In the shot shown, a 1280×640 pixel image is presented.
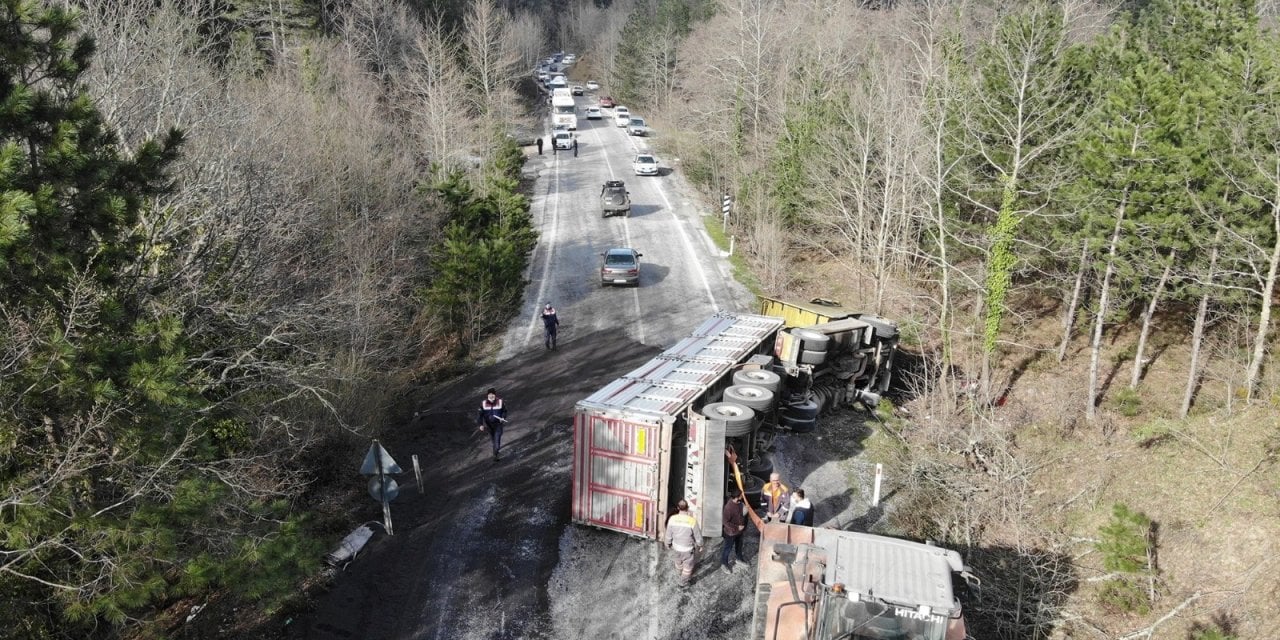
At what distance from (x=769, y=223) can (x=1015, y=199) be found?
1147 centimetres

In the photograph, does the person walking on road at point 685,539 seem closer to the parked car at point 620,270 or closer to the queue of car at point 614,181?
the parked car at point 620,270

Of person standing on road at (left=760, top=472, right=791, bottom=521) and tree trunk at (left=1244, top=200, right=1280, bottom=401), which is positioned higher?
tree trunk at (left=1244, top=200, right=1280, bottom=401)

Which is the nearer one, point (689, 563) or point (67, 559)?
point (67, 559)

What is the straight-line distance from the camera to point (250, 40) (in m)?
35.2

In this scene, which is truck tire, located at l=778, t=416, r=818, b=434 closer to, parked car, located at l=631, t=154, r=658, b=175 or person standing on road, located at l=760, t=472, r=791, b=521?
person standing on road, located at l=760, t=472, r=791, b=521

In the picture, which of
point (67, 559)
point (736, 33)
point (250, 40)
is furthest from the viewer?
point (736, 33)

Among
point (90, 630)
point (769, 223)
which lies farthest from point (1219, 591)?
point (769, 223)

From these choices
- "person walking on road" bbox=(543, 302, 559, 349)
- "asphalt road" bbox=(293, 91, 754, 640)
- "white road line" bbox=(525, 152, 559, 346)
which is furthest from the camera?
"white road line" bbox=(525, 152, 559, 346)

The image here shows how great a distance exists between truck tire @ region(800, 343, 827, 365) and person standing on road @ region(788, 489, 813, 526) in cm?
522

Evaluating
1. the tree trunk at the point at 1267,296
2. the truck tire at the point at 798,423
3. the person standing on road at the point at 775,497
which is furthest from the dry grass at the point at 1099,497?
the person standing on road at the point at 775,497

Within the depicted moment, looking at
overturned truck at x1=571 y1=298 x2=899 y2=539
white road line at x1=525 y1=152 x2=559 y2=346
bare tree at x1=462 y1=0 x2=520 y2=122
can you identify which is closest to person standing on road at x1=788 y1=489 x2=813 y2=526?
overturned truck at x1=571 y1=298 x2=899 y2=539

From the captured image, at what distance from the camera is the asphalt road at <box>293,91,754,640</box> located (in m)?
10.7

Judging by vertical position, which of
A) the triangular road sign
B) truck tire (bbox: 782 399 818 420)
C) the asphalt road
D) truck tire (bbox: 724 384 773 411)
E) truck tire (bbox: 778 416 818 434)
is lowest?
the asphalt road

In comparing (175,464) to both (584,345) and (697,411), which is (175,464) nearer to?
(697,411)
